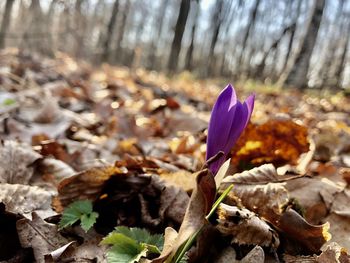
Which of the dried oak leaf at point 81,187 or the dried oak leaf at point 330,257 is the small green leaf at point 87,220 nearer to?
the dried oak leaf at point 81,187

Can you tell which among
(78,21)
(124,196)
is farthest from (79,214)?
(78,21)

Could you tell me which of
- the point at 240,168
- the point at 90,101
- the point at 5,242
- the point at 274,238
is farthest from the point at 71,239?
the point at 90,101

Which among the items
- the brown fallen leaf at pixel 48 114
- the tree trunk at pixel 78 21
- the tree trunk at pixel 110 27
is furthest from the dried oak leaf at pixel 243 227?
the tree trunk at pixel 110 27

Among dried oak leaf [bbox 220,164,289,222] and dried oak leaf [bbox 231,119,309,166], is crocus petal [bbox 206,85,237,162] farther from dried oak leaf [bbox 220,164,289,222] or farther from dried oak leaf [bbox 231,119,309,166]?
dried oak leaf [bbox 231,119,309,166]

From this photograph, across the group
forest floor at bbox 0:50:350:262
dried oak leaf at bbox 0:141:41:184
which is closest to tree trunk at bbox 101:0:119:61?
forest floor at bbox 0:50:350:262

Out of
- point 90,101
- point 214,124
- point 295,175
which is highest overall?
point 214,124

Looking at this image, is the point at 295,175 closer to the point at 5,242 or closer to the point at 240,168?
the point at 240,168
